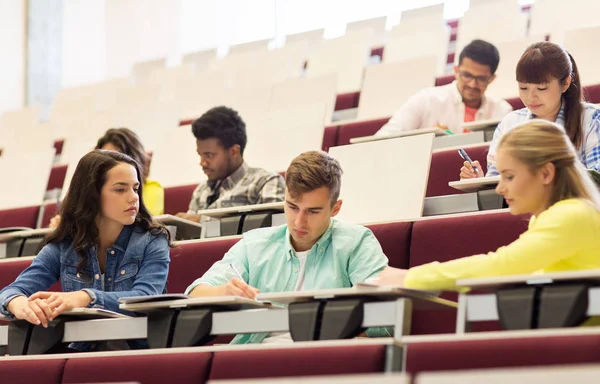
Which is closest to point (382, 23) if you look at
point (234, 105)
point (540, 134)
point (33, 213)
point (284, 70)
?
point (284, 70)

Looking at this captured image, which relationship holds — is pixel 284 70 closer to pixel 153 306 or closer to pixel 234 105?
pixel 234 105

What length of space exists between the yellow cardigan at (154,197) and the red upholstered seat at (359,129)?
0.91 feet

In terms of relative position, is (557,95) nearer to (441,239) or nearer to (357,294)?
(441,239)

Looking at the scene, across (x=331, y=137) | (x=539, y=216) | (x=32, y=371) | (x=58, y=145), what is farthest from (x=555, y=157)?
(x=58, y=145)

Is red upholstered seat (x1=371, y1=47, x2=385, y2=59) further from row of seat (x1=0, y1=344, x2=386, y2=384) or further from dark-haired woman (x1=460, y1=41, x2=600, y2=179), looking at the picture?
row of seat (x1=0, y1=344, x2=386, y2=384)

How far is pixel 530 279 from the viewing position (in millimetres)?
440

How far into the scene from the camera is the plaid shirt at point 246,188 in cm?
91

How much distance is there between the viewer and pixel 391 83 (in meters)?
1.31

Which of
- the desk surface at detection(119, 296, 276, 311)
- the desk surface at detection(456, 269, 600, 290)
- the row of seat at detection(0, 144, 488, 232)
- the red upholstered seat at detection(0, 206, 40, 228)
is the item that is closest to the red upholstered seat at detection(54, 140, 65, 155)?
the row of seat at detection(0, 144, 488, 232)

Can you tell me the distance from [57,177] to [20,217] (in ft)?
0.74

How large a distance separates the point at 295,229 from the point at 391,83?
73 centimetres

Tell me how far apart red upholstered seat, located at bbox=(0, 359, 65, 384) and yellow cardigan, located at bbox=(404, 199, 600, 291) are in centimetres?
23

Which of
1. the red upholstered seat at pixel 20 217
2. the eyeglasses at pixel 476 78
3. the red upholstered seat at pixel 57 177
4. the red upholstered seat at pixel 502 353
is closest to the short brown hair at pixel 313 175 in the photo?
the red upholstered seat at pixel 502 353

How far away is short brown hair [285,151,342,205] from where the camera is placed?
611mm
